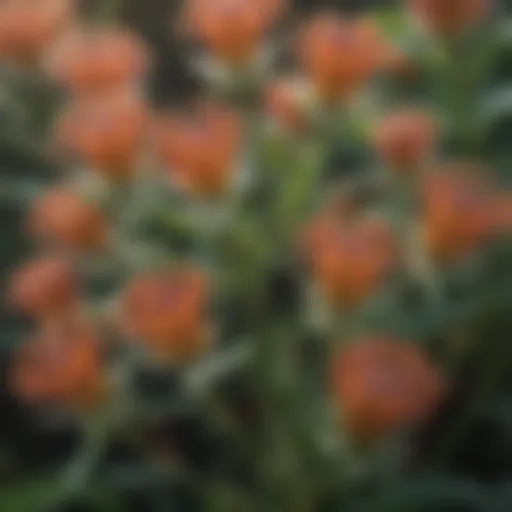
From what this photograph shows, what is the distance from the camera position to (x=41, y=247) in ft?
2.10

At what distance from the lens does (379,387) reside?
1.48 feet

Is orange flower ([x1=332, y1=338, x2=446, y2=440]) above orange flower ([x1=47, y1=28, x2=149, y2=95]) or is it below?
below

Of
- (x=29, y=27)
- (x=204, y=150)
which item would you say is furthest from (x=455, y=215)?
(x=29, y=27)

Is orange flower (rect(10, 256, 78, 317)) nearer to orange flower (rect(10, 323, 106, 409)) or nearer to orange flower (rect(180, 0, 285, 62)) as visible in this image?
orange flower (rect(10, 323, 106, 409))

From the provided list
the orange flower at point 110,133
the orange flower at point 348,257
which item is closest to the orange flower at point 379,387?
the orange flower at point 348,257

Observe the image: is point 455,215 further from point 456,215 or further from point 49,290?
point 49,290

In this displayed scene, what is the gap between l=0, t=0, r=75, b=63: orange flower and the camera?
0.55m

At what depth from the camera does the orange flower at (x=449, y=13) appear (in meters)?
0.52

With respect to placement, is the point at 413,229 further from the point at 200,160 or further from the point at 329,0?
the point at 329,0

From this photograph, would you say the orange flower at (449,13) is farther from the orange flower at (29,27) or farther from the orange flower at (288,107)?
the orange flower at (29,27)

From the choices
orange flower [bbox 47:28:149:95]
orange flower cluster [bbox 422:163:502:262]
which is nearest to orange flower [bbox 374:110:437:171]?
orange flower cluster [bbox 422:163:502:262]

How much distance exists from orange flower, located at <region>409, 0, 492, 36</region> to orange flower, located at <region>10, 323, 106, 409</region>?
0.20m

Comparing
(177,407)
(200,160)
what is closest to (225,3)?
(200,160)

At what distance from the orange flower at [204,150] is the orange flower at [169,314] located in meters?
0.04
